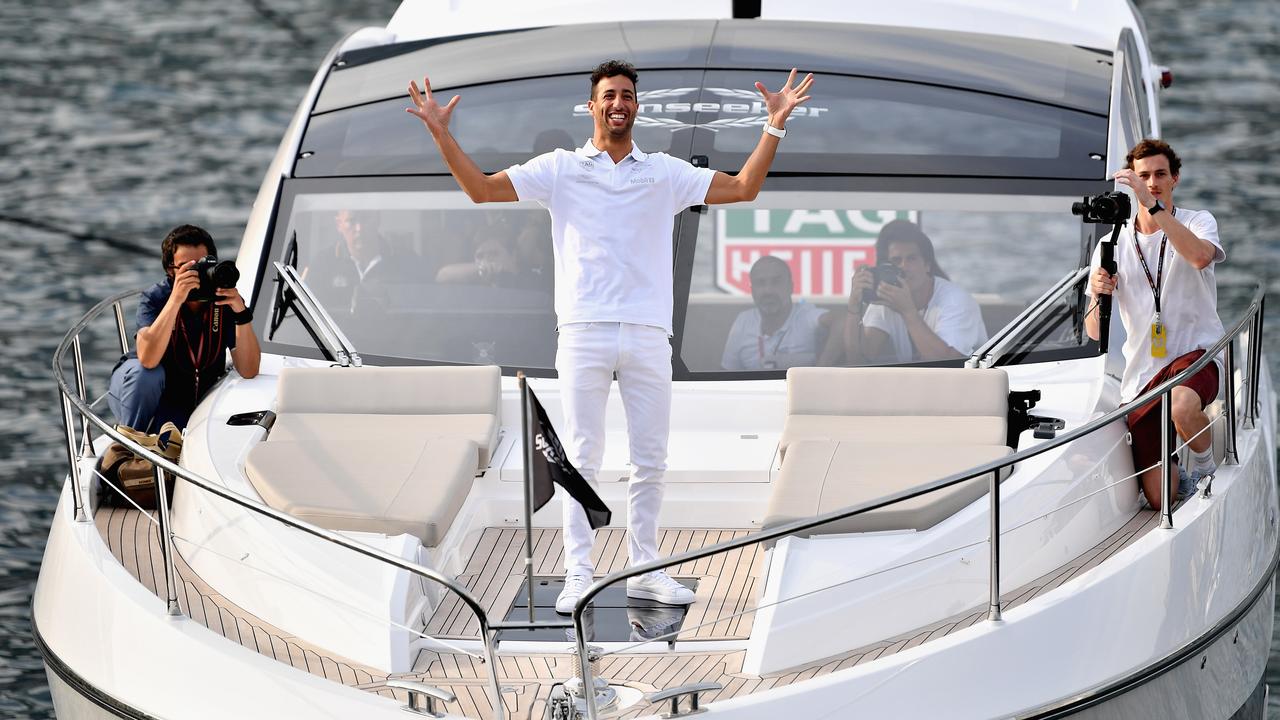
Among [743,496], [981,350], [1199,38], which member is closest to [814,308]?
[981,350]

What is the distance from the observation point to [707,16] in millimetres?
8031

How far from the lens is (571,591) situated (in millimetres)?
4996

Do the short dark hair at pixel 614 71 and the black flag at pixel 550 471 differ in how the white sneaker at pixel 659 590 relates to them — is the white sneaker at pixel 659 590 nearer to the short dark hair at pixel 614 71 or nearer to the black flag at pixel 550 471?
the black flag at pixel 550 471

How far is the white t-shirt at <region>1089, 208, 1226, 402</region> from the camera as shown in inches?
220

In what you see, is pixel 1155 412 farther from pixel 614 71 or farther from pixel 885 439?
pixel 614 71

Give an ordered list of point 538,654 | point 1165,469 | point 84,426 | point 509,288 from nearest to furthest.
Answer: point 538,654 < point 1165,469 < point 84,426 < point 509,288

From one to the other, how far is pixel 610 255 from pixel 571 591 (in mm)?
952

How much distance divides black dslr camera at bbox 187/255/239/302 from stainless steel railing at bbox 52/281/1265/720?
42 cm

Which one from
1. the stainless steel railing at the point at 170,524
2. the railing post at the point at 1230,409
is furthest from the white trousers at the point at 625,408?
the railing post at the point at 1230,409

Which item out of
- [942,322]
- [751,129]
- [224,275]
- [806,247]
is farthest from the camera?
[806,247]

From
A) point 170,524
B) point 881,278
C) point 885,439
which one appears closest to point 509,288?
point 881,278

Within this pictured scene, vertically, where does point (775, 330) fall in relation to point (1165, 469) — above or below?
above

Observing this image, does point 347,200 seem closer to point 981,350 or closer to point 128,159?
point 981,350

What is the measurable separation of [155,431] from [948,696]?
3.15m
